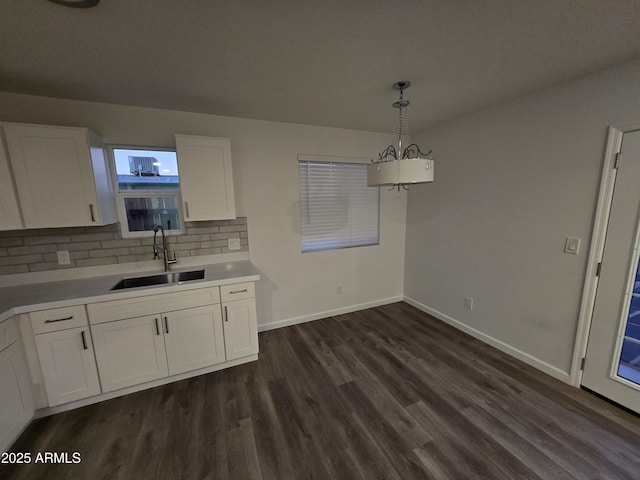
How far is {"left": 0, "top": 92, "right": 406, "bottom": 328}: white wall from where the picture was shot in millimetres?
2258

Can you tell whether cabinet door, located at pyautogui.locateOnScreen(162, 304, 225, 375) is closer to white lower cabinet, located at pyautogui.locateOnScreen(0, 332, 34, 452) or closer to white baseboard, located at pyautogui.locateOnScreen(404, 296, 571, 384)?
white lower cabinet, located at pyautogui.locateOnScreen(0, 332, 34, 452)

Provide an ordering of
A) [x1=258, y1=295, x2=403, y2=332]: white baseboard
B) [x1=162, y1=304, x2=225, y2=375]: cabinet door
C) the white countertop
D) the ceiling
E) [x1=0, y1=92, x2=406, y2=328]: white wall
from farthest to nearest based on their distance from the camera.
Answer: [x1=258, y1=295, x2=403, y2=332]: white baseboard
[x1=0, y1=92, x2=406, y2=328]: white wall
[x1=162, y1=304, x2=225, y2=375]: cabinet door
the white countertop
the ceiling

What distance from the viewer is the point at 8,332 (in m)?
1.64

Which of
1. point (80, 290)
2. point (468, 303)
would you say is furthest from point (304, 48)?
point (468, 303)

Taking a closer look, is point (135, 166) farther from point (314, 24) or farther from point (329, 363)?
Result: point (329, 363)

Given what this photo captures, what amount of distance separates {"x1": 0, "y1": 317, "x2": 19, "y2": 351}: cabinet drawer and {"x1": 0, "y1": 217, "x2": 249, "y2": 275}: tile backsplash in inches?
25.9

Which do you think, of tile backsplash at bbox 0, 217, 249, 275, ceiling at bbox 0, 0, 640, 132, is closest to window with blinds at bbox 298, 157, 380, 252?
tile backsplash at bbox 0, 217, 249, 275

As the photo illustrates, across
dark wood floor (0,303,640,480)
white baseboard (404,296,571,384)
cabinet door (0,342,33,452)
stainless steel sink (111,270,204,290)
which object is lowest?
dark wood floor (0,303,640,480)

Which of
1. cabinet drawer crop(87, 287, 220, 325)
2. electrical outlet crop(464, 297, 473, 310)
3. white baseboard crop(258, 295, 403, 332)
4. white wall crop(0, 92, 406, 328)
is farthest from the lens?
white baseboard crop(258, 295, 403, 332)

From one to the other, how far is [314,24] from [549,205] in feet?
7.65

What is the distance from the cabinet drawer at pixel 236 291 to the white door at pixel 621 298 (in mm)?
2843

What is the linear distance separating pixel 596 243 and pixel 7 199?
438 cm

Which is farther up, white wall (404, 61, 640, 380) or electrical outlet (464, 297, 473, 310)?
white wall (404, 61, 640, 380)

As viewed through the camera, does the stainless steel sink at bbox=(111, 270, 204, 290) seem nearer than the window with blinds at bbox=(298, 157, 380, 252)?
Yes
